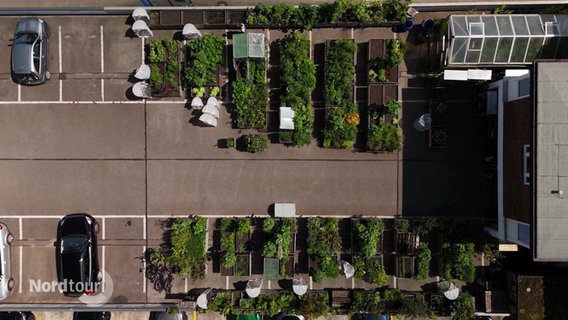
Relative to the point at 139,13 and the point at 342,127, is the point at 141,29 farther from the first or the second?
the point at 342,127

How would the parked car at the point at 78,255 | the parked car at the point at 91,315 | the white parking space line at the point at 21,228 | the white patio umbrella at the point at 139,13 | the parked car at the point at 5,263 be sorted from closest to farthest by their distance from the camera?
the white patio umbrella at the point at 139,13, the parked car at the point at 78,255, the parked car at the point at 5,263, the parked car at the point at 91,315, the white parking space line at the point at 21,228

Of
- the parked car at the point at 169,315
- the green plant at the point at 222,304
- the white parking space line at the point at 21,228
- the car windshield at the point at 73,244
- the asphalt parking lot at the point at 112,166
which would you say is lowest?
the parked car at the point at 169,315

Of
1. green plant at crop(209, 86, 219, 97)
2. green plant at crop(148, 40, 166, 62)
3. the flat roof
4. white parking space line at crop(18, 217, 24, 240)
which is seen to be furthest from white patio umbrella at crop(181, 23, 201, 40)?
the flat roof

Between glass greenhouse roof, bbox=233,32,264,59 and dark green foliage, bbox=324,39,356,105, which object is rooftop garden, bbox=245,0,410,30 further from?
dark green foliage, bbox=324,39,356,105

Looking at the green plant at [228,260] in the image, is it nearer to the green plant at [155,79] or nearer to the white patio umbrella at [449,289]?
the green plant at [155,79]

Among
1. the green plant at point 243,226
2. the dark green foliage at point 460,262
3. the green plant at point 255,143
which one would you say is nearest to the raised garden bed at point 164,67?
the green plant at point 255,143

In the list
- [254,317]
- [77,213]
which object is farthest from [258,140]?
[77,213]
